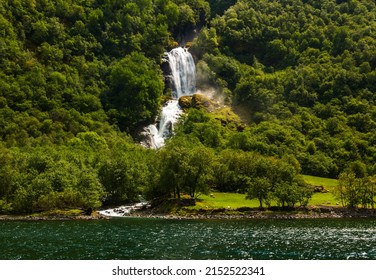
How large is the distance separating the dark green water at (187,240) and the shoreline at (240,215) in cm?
856

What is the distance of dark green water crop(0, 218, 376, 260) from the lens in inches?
2312

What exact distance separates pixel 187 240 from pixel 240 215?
141ft

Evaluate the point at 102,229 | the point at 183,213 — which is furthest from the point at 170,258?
the point at 183,213

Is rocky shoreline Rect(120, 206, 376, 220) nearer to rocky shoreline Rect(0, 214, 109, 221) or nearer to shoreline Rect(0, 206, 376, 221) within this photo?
shoreline Rect(0, 206, 376, 221)

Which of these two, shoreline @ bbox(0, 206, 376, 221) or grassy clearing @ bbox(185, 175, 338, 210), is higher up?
grassy clearing @ bbox(185, 175, 338, 210)

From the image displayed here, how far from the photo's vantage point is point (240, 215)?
367ft

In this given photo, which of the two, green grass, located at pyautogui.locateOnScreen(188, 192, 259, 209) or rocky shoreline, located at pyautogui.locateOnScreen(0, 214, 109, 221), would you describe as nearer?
rocky shoreline, located at pyautogui.locateOnScreen(0, 214, 109, 221)

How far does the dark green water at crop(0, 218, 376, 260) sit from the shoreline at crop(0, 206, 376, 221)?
28.1ft

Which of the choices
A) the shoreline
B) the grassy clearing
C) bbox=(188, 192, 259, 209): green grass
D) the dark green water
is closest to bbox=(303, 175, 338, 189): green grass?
the grassy clearing

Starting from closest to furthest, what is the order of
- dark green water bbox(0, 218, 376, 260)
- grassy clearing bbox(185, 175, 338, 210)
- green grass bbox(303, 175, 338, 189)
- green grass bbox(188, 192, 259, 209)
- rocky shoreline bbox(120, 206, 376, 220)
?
1. dark green water bbox(0, 218, 376, 260)
2. rocky shoreline bbox(120, 206, 376, 220)
3. green grass bbox(188, 192, 259, 209)
4. grassy clearing bbox(185, 175, 338, 210)
5. green grass bbox(303, 175, 338, 189)

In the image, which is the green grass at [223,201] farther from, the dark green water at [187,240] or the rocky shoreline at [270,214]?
the dark green water at [187,240]

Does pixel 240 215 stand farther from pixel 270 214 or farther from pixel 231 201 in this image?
pixel 231 201

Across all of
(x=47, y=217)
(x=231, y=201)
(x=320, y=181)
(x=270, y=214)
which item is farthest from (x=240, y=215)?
(x=320, y=181)

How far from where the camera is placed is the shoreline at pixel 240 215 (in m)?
107
